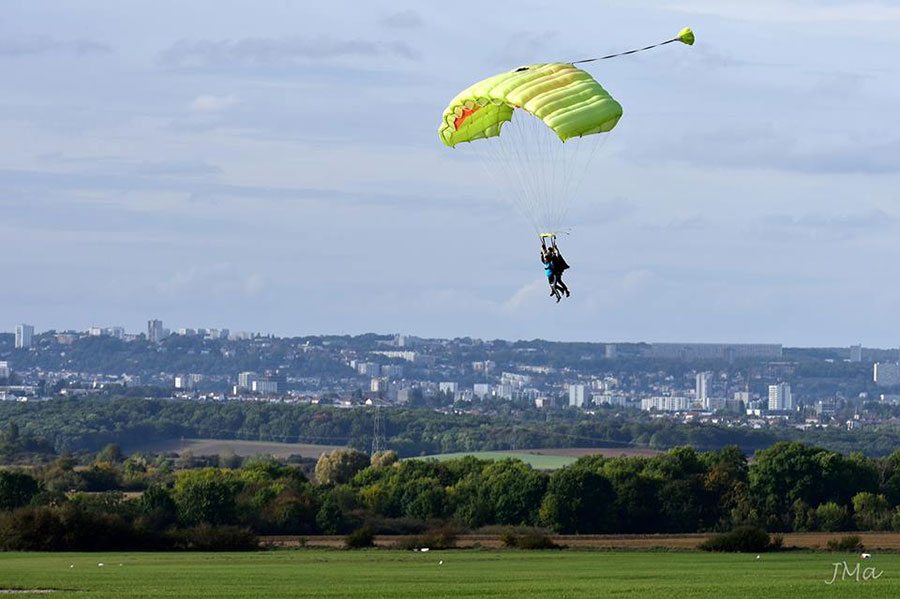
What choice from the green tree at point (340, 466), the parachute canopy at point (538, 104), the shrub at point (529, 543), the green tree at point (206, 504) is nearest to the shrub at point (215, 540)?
the shrub at point (529, 543)

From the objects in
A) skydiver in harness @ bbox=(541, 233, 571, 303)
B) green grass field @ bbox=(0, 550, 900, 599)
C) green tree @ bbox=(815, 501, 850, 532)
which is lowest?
green tree @ bbox=(815, 501, 850, 532)

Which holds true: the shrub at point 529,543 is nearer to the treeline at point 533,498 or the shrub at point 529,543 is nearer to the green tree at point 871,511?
the treeline at point 533,498

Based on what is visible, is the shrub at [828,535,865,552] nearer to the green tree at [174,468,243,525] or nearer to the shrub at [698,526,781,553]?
the shrub at [698,526,781,553]

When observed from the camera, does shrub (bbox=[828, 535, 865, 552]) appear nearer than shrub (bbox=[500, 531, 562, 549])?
No

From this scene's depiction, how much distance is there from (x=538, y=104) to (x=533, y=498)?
55.6m

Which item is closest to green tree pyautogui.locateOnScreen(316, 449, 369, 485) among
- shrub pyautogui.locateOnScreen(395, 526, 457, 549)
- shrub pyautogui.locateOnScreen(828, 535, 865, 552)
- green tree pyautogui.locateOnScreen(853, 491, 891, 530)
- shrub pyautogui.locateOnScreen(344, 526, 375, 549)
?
green tree pyautogui.locateOnScreen(853, 491, 891, 530)

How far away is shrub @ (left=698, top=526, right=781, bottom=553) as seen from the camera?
69.6m

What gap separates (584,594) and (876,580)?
8512 mm

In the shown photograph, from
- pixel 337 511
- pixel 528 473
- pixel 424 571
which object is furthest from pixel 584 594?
pixel 528 473

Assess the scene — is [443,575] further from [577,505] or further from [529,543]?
[577,505]

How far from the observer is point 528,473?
99562mm

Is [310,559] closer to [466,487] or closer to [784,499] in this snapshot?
[466,487]

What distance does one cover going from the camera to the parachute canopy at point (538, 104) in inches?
1571

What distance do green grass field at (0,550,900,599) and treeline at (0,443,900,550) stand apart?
1560 centimetres
